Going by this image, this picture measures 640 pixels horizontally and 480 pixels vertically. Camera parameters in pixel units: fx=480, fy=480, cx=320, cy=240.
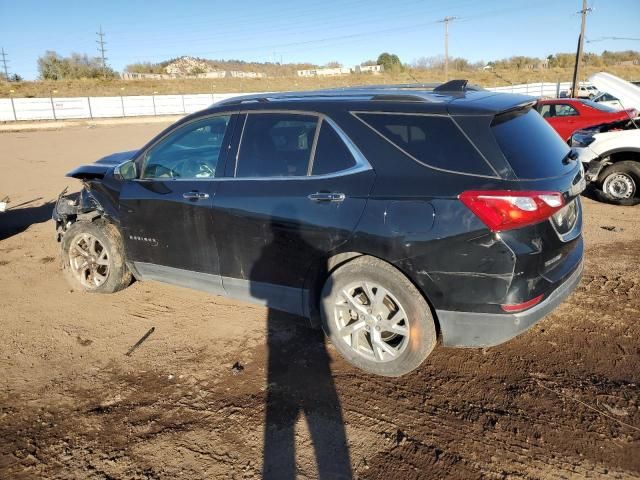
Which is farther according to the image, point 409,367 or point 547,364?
point 547,364

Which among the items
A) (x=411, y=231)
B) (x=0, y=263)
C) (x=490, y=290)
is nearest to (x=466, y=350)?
(x=490, y=290)

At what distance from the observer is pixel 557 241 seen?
2.93 meters

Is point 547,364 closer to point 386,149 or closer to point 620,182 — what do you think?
point 386,149

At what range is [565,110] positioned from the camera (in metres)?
12.9

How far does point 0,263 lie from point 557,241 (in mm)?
6365

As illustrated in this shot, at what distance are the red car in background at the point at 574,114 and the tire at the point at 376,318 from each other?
11.0 m

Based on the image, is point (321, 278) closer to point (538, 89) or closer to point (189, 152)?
point (189, 152)

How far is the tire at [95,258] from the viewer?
15.5 feet

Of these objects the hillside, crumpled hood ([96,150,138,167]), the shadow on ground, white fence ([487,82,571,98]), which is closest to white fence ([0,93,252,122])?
the hillside

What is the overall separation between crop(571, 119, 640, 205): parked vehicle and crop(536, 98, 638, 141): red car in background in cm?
451

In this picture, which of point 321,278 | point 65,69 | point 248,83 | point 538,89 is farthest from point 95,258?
point 65,69

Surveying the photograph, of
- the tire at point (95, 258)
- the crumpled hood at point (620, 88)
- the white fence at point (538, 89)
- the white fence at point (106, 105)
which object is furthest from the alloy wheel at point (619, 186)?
the white fence at point (538, 89)

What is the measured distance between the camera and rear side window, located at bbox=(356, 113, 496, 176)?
288 centimetres

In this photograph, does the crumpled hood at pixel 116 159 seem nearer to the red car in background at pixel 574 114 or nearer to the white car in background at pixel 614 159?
the white car in background at pixel 614 159
